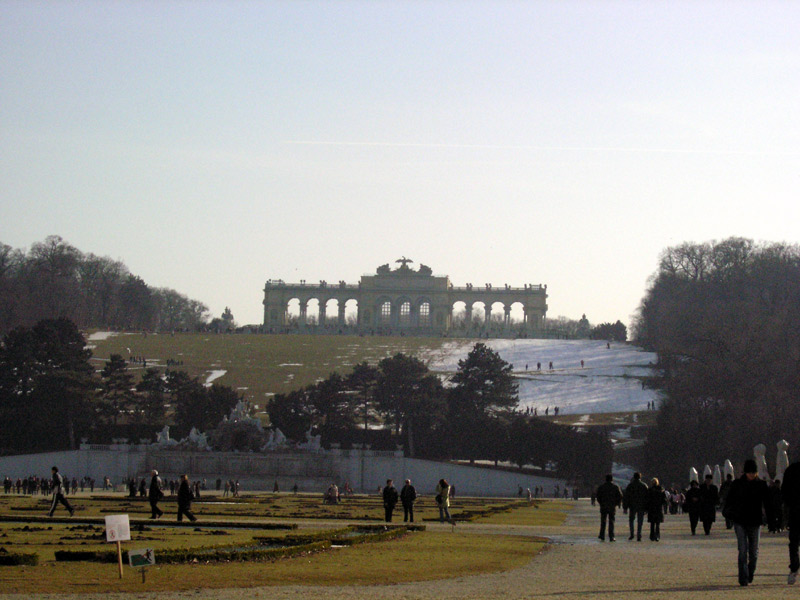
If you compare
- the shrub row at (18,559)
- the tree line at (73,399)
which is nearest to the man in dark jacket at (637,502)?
the shrub row at (18,559)

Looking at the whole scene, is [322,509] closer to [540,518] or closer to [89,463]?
[540,518]

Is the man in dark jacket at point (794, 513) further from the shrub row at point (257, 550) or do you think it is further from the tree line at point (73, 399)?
the tree line at point (73, 399)

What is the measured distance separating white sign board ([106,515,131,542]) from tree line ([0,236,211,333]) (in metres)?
75.2

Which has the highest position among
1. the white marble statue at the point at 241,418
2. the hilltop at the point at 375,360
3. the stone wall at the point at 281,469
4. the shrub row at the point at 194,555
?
the hilltop at the point at 375,360

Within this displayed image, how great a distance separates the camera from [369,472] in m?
56.8

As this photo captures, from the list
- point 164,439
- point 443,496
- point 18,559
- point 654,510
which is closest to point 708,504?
point 654,510

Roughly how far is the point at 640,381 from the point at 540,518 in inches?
2119

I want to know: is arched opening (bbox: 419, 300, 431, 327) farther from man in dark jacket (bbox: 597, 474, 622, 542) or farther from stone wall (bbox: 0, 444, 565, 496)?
man in dark jacket (bbox: 597, 474, 622, 542)

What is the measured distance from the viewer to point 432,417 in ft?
204

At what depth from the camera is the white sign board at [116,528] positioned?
12438 mm

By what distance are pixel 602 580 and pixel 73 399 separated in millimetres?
51533

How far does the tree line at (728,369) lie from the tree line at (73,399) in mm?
22506

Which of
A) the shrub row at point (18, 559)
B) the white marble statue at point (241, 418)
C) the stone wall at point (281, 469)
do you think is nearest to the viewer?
the shrub row at point (18, 559)

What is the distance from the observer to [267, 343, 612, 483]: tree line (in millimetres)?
→ 56812
